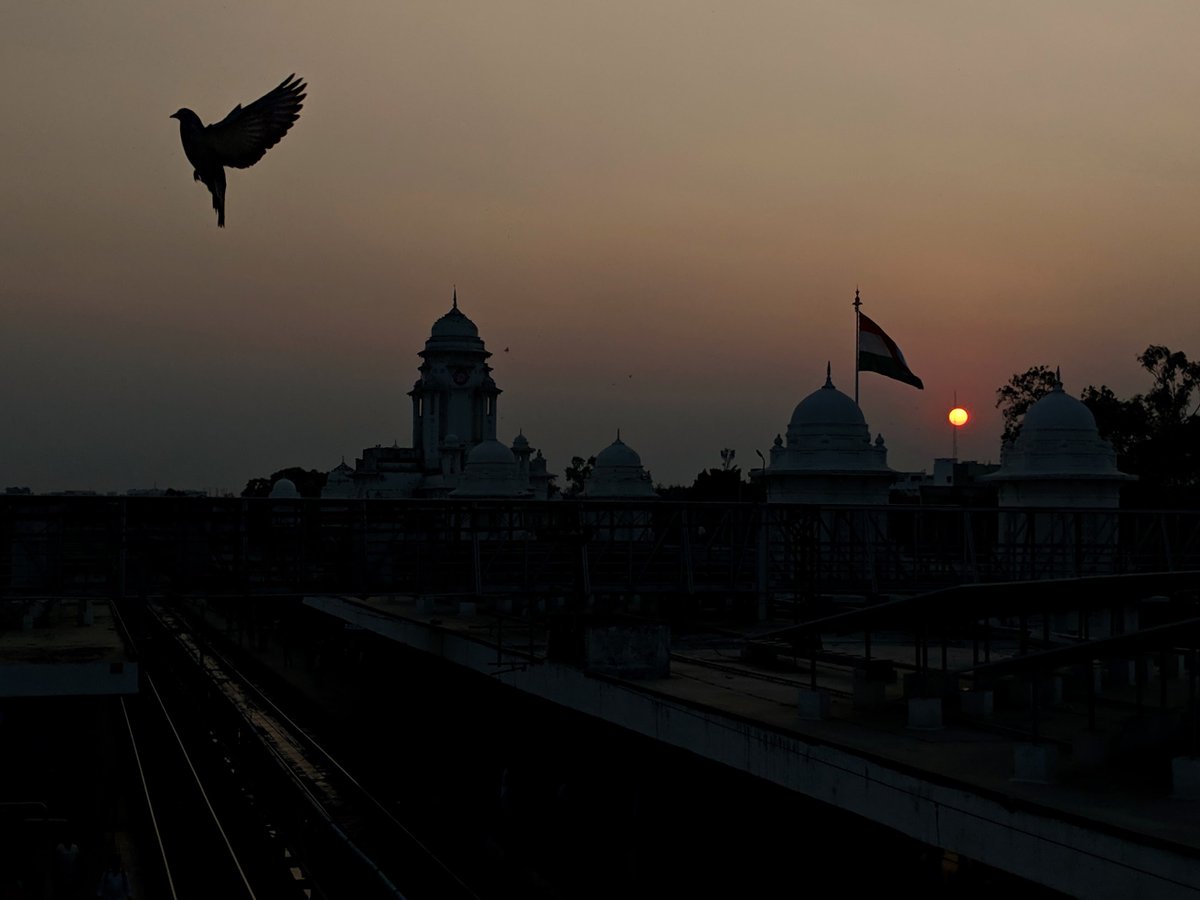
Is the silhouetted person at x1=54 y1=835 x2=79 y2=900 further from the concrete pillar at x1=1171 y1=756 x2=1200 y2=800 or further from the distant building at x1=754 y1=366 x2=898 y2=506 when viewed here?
the distant building at x1=754 y1=366 x2=898 y2=506

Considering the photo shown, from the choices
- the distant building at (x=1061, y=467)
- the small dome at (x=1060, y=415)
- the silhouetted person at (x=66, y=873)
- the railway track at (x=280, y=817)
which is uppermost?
the small dome at (x=1060, y=415)

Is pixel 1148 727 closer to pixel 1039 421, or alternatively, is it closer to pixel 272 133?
pixel 272 133

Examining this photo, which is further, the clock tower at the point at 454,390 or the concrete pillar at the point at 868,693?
the clock tower at the point at 454,390

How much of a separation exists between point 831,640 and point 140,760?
58.2ft

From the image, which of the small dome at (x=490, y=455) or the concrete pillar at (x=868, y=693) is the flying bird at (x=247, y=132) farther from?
the small dome at (x=490, y=455)

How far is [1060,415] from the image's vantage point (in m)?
52.7

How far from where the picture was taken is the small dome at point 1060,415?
5278cm

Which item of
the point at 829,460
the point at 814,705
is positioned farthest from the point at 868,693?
the point at 829,460

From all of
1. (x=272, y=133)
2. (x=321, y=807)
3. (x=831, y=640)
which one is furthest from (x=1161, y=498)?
(x=272, y=133)

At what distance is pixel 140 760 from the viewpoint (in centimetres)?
3666

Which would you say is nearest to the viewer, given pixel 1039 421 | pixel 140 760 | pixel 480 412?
pixel 140 760

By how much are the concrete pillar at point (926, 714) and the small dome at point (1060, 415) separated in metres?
32.7

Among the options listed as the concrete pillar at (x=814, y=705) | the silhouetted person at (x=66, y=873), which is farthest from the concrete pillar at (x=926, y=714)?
the silhouetted person at (x=66, y=873)

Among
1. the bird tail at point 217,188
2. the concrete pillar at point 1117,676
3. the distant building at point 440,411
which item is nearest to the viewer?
the bird tail at point 217,188
